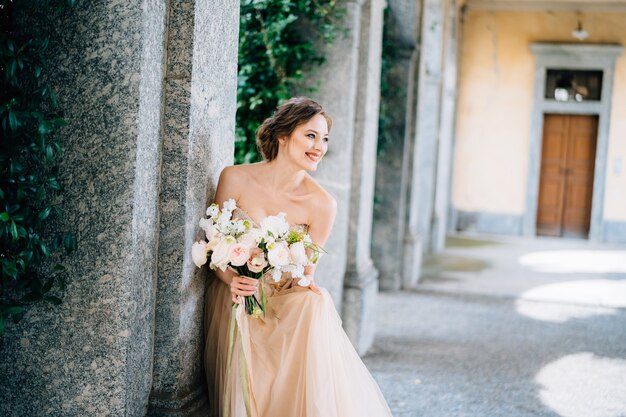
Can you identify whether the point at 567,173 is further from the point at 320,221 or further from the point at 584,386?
the point at 320,221

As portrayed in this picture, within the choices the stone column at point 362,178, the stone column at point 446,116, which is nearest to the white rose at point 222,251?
the stone column at point 362,178

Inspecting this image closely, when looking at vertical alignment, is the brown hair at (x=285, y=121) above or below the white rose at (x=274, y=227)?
above

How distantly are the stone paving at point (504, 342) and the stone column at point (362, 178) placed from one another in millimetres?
313

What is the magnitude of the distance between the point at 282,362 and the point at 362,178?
113 inches

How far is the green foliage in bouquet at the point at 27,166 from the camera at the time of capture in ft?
7.16

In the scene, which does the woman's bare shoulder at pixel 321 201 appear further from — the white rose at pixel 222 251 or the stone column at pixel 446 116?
the stone column at pixel 446 116

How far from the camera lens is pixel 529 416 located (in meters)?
4.25

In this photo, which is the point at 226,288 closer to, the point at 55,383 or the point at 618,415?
the point at 55,383

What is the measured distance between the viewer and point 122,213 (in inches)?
93.4

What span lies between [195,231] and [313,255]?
0.47 metres

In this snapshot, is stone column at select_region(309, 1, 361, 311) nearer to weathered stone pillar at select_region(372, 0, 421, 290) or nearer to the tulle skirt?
the tulle skirt

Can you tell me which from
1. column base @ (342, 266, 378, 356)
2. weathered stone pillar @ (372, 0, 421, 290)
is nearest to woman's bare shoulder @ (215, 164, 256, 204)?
column base @ (342, 266, 378, 356)

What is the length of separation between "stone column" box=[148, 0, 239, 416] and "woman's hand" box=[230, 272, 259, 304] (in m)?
0.17

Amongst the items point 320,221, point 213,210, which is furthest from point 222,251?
point 320,221
